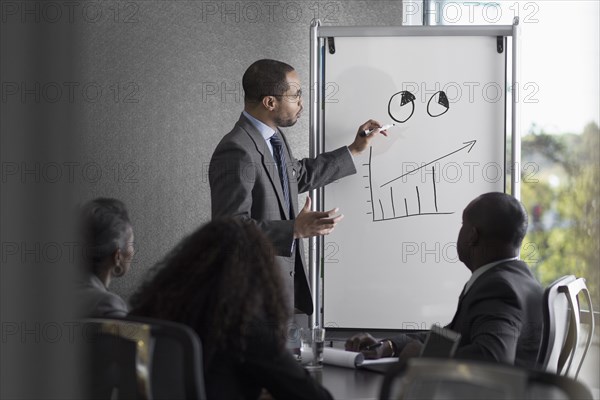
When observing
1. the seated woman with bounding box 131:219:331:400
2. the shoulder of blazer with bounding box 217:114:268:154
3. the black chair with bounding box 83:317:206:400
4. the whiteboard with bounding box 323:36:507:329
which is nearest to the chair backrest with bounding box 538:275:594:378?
the seated woman with bounding box 131:219:331:400

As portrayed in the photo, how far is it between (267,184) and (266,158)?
10cm

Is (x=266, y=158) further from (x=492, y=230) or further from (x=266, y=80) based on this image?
(x=492, y=230)

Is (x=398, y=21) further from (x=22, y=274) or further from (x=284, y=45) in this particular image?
(x=22, y=274)

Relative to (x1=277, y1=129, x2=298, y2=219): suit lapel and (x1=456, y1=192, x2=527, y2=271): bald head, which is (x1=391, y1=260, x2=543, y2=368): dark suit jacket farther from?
(x1=277, y1=129, x2=298, y2=219): suit lapel

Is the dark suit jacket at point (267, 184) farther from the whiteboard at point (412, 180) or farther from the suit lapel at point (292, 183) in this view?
the whiteboard at point (412, 180)

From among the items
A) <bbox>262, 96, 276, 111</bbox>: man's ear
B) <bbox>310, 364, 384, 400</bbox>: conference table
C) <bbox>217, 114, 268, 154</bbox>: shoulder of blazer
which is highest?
<bbox>262, 96, 276, 111</bbox>: man's ear

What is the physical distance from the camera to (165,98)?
3.52 metres

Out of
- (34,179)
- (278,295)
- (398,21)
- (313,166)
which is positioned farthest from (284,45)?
(34,179)

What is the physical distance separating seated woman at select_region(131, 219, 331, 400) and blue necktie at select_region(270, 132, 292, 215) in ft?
4.75

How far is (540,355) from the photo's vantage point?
1908 mm

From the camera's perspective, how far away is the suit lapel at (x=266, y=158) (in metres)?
2.90

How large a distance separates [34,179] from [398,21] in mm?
3780

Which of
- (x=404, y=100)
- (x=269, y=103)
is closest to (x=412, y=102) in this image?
(x=404, y=100)

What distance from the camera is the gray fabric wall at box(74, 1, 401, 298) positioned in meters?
3.45
